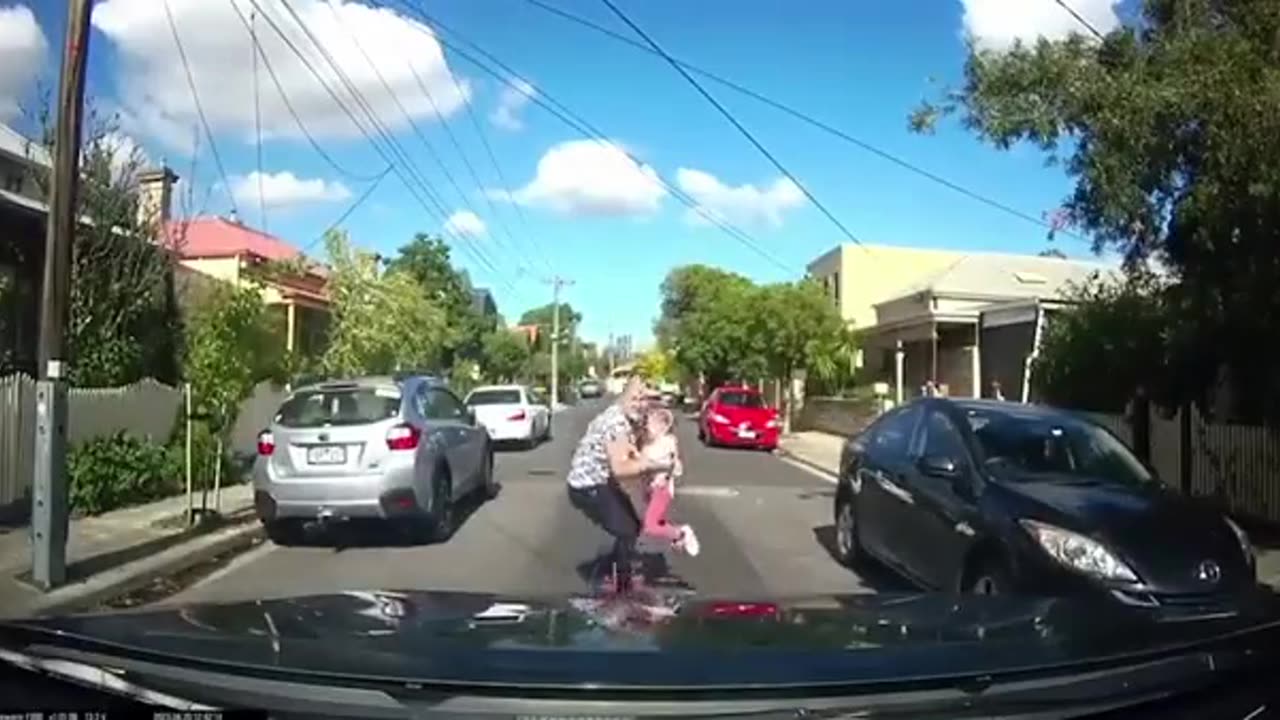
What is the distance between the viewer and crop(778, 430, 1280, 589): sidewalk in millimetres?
11797

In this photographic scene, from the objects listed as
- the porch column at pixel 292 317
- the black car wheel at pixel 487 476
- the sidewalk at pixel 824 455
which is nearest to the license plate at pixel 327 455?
the black car wheel at pixel 487 476

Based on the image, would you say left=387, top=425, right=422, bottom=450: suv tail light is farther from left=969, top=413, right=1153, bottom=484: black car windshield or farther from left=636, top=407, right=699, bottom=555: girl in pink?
left=969, top=413, right=1153, bottom=484: black car windshield

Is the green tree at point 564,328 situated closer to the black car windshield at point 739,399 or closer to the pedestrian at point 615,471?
the black car windshield at point 739,399

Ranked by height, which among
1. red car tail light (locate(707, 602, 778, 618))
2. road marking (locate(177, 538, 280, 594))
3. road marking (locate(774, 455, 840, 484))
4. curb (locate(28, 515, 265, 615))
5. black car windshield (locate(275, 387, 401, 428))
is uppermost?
black car windshield (locate(275, 387, 401, 428))

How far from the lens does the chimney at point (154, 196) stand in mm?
20688

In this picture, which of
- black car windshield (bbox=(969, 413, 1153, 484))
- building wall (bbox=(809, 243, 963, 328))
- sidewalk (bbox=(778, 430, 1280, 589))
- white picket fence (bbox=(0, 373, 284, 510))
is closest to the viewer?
black car windshield (bbox=(969, 413, 1153, 484))

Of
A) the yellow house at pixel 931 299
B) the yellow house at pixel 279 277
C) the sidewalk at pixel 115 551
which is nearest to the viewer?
the sidewalk at pixel 115 551

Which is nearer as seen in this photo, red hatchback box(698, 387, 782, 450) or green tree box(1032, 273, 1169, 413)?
green tree box(1032, 273, 1169, 413)

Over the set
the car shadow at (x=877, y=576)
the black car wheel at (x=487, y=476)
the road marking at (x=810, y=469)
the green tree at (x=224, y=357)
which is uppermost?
the green tree at (x=224, y=357)

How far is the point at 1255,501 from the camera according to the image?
620 inches

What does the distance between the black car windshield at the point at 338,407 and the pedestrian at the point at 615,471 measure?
4.11 meters

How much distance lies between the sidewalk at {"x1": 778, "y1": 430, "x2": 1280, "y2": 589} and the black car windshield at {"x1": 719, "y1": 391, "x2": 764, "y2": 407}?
131cm

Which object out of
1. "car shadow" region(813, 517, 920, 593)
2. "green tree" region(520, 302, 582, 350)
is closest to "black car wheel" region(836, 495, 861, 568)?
"car shadow" region(813, 517, 920, 593)

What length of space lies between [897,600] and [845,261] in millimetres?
50126
